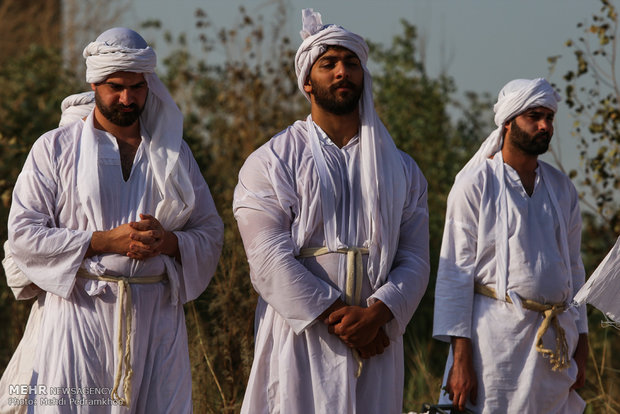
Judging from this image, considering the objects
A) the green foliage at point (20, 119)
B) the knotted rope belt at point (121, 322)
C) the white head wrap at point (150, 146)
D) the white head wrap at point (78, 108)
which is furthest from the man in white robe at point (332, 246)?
the green foliage at point (20, 119)

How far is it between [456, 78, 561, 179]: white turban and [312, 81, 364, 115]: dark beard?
0.86 meters

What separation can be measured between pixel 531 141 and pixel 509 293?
0.82 meters

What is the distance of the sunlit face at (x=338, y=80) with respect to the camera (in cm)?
501

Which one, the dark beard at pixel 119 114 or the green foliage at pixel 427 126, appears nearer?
the dark beard at pixel 119 114

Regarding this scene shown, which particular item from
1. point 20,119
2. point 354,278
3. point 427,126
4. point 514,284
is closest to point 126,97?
point 354,278

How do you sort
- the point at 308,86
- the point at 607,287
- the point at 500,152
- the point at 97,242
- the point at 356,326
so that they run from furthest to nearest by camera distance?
the point at 500,152
the point at 308,86
the point at 97,242
the point at 356,326
the point at 607,287

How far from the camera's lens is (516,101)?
18.1ft

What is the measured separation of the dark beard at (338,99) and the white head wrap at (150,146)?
714 millimetres

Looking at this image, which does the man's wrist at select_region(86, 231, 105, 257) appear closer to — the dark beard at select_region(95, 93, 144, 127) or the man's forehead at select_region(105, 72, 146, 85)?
the dark beard at select_region(95, 93, 144, 127)

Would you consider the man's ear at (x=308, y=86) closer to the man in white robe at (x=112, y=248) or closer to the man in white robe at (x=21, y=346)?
the man in white robe at (x=112, y=248)

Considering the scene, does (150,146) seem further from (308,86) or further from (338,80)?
(338,80)

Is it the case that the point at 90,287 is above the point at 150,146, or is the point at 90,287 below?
below

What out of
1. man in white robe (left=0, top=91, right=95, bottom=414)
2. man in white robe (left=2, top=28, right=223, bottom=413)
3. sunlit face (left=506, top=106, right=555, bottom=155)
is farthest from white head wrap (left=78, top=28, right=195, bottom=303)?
sunlit face (left=506, top=106, right=555, bottom=155)

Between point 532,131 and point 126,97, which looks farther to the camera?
point 532,131
